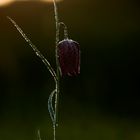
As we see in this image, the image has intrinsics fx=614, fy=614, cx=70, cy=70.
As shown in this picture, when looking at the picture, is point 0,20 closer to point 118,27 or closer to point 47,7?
point 47,7

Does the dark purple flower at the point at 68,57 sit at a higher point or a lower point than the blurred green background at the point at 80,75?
lower

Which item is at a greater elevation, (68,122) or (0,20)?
(0,20)

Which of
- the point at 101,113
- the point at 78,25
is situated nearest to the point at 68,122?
the point at 101,113

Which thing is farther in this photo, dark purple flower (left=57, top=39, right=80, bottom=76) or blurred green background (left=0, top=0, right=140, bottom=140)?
blurred green background (left=0, top=0, right=140, bottom=140)

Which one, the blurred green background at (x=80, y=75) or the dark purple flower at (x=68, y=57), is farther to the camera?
the blurred green background at (x=80, y=75)
